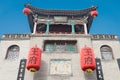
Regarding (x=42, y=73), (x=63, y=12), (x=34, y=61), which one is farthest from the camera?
(x=63, y=12)

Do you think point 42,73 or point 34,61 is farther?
point 42,73

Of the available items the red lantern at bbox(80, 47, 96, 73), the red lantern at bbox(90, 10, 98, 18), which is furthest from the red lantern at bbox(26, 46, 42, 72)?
the red lantern at bbox(90, 10, 98, 18)

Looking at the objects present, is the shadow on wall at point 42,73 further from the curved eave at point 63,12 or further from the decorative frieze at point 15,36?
the curved eave at point 63,12

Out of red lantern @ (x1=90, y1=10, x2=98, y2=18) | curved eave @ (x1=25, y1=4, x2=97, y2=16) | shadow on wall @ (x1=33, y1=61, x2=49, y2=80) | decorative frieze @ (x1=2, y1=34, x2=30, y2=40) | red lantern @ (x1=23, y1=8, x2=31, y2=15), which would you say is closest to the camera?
shadow on wall @ (x1=33, y1=61, x2=49, y2=80)

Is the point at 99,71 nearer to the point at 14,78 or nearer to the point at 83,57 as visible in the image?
the point at 83,57

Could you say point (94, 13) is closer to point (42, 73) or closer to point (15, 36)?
point (15, 36)

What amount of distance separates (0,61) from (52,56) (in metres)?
4.28

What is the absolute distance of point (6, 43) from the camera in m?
17.5

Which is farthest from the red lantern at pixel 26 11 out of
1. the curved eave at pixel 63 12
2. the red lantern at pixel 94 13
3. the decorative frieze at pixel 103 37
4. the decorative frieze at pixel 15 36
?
the decorative frieze at pixel 103 37

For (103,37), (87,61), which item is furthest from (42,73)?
(103,37)

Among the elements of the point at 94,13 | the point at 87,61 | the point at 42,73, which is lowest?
the point at 42,73

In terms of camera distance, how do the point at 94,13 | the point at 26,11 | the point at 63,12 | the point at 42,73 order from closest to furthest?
the point at 42,73 < the point at 26,11 < the point at 94,13 < the point at 63,12

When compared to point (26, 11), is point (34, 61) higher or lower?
lower

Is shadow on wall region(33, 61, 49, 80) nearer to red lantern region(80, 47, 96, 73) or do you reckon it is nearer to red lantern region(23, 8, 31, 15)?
red lantern region(80, 47, 96, 73)
